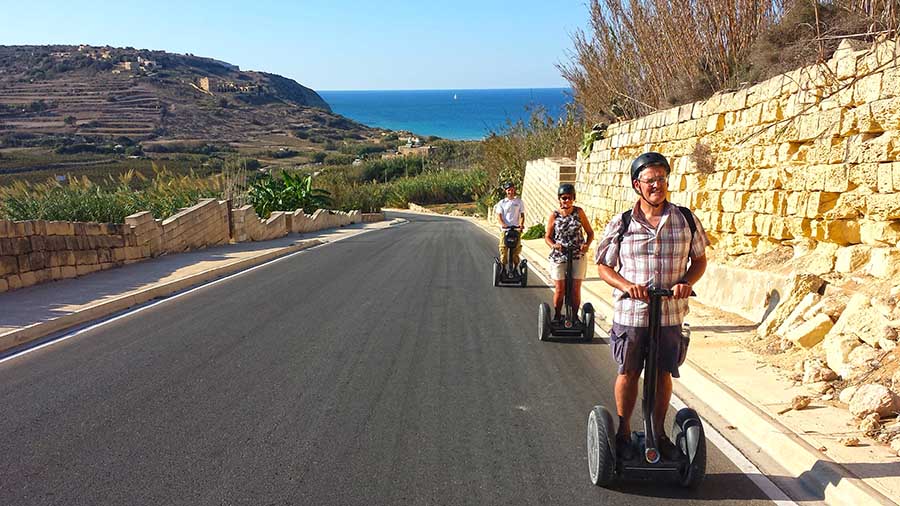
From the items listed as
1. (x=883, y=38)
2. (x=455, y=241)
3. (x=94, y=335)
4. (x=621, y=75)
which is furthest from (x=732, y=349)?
(x=455, y=241)

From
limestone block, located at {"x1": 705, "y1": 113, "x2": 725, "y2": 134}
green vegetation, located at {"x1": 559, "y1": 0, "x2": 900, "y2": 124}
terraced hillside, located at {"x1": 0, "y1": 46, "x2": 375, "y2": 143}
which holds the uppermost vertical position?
terraced hillside, located at {"x1": 0, "y1": 46, "x2": 375, "y2": 143}

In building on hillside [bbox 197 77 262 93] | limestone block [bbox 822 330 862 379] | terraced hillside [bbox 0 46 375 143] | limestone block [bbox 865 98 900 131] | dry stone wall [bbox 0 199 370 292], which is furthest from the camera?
building on hillside [bbox 197 77 262 93]

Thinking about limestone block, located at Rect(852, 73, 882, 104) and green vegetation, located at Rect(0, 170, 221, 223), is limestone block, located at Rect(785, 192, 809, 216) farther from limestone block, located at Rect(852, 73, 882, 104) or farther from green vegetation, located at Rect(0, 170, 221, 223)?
green vegetation, located at Rect(0, 170, 221, 223)

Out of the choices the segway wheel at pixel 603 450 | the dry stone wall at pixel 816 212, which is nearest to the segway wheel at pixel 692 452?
the segway wheel at pixel 603 450

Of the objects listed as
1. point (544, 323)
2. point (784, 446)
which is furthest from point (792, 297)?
point (784, 446)

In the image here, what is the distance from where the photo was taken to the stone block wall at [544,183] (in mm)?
24531

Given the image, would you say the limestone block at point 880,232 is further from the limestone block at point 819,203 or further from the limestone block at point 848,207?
the limestone block at point 819,203

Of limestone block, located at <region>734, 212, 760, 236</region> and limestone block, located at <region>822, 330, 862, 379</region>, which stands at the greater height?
limestone block, located at <region>734, 212, 760, 236</region>

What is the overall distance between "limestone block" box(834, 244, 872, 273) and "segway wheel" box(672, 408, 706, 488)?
14.3 ft

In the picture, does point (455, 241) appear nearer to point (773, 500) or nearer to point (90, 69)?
point (773, 500)

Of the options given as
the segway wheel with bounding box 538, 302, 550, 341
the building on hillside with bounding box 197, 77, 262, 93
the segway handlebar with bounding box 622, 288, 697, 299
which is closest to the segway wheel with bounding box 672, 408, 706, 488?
the segway handlebar with bounding box 622, 288, 697, 299

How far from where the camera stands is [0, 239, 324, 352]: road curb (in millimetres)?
9102

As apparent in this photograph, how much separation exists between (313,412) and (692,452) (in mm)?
Result: 3163

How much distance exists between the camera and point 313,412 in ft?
21.2
